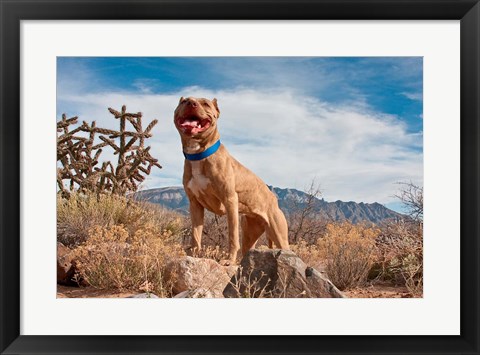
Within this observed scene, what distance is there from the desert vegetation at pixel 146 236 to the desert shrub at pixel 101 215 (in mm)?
15

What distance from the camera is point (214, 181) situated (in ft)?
22.3

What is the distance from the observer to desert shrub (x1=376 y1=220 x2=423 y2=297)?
299 inches

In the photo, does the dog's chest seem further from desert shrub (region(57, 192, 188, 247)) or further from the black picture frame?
the black picture frame

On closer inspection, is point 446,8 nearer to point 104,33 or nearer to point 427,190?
point 427,190

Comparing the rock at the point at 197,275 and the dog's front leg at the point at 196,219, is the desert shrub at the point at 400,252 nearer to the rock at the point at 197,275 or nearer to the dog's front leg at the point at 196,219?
the rock at the point at 197,275

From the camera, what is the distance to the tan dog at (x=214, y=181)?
6500 millimetres

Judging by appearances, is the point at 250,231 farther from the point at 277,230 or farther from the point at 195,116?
the point at 195,116

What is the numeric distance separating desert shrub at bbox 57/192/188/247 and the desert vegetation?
1cm

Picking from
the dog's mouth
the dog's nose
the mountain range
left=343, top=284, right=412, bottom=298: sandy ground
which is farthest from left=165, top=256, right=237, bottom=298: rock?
the mountain range

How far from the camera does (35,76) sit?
5.36m

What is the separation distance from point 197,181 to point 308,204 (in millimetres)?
4388

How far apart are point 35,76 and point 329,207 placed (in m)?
6.17

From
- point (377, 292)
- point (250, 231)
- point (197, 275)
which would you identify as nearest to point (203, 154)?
point (197, 275)

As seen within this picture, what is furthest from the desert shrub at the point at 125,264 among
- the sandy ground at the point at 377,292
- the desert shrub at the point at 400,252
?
the desert shrub at the point at 400,252
